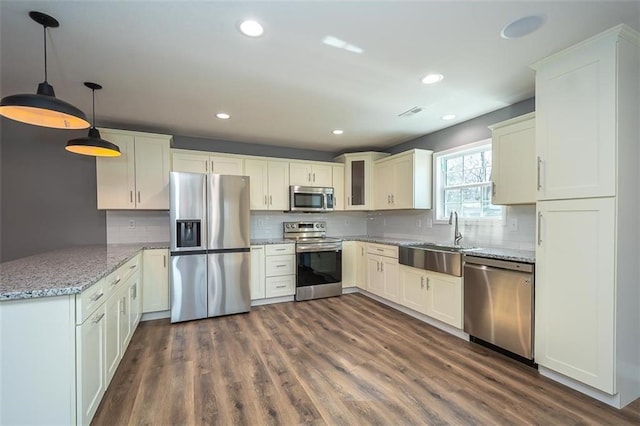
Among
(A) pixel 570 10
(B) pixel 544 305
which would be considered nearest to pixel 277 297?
(B) pixel 544 305

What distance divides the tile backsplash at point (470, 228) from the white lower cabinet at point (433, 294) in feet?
2.29

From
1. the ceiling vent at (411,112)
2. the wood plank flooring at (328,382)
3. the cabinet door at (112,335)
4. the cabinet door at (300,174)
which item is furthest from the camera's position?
the cabinet door at (300,174)

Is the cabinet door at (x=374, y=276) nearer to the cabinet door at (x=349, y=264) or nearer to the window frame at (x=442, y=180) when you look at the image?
the cabinet door at (x=349, y=264)

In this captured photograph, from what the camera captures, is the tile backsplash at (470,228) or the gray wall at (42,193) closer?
the tile backsplash at (470,228)

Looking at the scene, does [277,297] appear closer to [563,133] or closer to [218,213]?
[218,213]

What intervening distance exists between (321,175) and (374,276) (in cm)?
184

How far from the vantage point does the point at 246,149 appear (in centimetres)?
477

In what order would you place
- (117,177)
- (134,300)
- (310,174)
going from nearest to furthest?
(134,300) < (117,177) < (310,174)

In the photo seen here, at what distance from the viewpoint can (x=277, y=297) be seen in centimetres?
434

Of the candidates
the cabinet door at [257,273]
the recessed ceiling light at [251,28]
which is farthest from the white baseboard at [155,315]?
the recessed ceiling light at [251,28]

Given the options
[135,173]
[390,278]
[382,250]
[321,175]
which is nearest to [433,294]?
[390,278]

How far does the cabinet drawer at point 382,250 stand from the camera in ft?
13.0

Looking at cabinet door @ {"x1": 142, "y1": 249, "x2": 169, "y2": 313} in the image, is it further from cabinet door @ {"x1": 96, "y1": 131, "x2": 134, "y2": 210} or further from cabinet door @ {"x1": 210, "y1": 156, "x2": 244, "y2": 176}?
cabinet door @ {"x1": 210, "y1": 156, "x2": 244, "y2": 176}

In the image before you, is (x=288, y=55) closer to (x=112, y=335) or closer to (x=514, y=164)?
(x=514, y=164)
